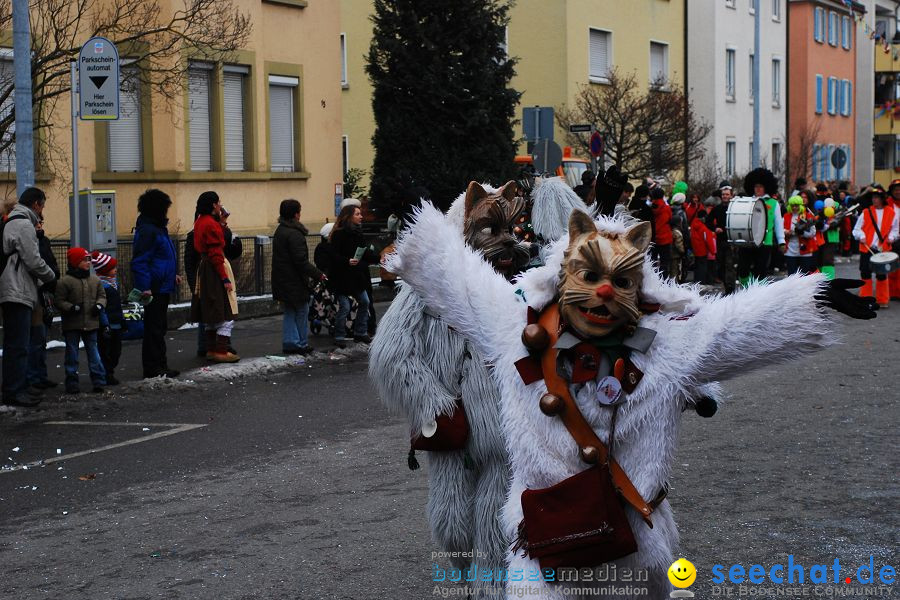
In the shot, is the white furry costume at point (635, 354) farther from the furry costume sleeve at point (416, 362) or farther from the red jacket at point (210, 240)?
the red jacket at point (210, 240)

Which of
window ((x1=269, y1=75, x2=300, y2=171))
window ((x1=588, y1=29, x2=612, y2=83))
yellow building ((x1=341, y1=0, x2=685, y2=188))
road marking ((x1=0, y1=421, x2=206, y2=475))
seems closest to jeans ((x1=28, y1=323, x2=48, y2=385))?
road marking ((x1=0, y1=421, x2=206, y2=475))

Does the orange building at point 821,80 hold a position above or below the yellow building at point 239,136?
above

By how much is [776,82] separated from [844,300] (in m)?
49.8

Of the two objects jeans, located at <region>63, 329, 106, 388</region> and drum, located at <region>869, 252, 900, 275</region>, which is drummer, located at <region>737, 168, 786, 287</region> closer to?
drum, located at <region>869, 252, 900, 275</region>

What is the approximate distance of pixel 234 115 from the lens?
71.9 ft

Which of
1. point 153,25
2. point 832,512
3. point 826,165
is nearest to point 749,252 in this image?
point 153,25

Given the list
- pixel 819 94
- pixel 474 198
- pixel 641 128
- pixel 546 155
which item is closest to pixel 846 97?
pixel 819 94

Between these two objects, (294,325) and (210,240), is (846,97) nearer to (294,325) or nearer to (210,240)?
(294,325)

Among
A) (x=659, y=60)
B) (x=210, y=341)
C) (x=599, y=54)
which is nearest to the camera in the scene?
(x=210, y=341)

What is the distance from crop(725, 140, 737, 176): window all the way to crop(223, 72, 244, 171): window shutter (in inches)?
1055

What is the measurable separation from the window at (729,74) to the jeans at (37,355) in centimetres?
3731

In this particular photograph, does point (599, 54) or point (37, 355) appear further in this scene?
point (599, 54)

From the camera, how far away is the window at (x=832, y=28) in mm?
56475

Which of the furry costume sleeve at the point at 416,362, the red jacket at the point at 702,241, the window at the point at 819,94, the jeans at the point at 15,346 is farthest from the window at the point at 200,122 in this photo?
the window at the point at 819,94
